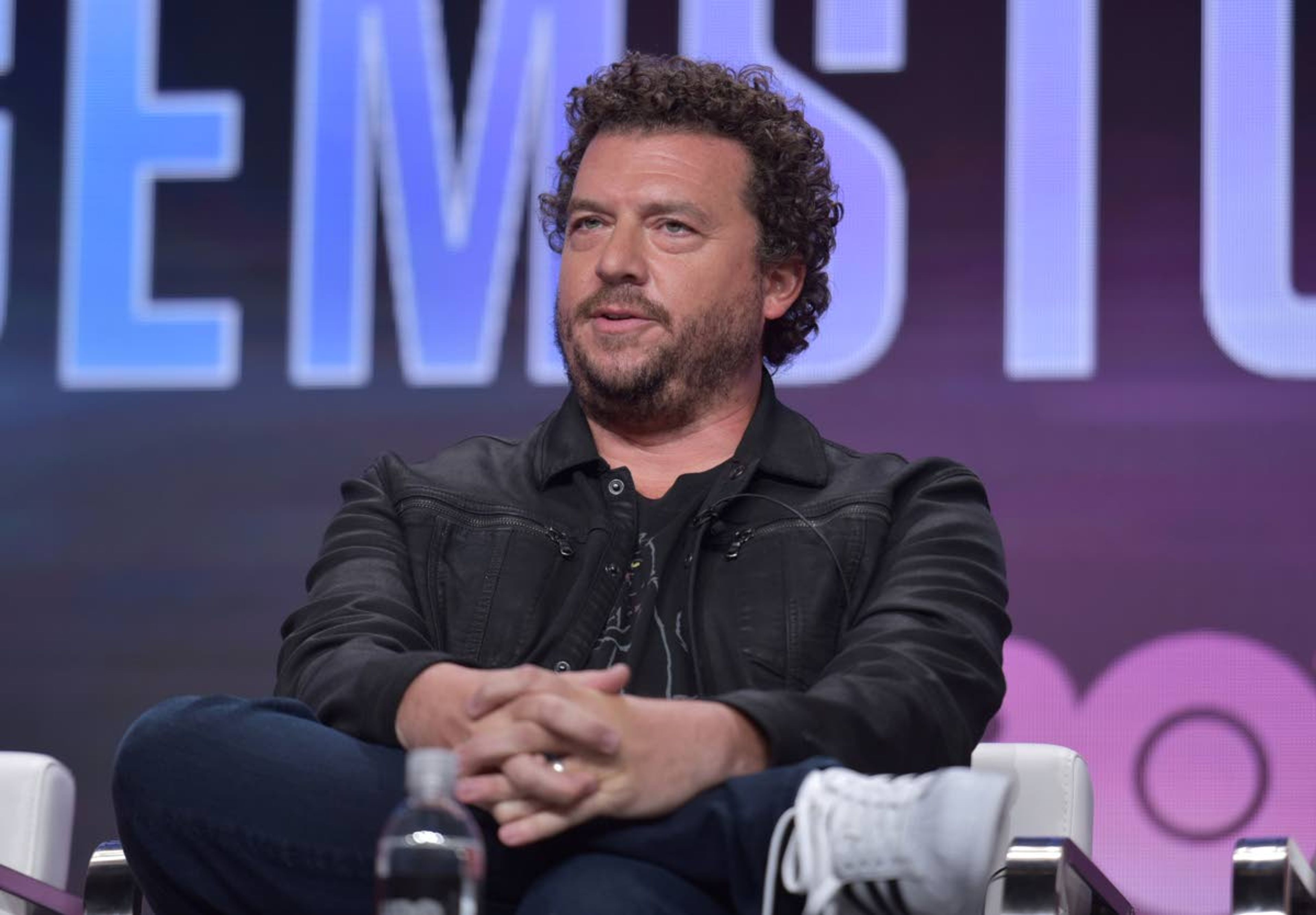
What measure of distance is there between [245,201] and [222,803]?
2098 millimetres

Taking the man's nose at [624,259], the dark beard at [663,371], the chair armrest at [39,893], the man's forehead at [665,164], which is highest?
the man's forehead at [665,164]

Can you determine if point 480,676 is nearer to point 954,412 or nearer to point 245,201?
point 954,412

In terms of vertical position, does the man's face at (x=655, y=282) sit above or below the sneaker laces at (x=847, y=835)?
above

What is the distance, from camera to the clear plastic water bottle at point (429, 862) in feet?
4.96

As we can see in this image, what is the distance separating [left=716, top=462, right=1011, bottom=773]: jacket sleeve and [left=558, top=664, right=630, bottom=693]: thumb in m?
0.10

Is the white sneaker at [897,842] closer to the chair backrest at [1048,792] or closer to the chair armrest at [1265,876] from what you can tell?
the chair armrest at [1265,876]

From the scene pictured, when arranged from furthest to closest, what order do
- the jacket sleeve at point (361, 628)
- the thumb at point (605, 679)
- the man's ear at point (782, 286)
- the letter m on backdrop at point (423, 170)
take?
the letter m on backdrop at point (423, 170), the man's ear at point (782, 286), the jacket sleeve at point (361, 628), the thumb at point (605, 679)

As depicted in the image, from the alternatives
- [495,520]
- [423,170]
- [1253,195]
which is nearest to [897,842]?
[495,520]

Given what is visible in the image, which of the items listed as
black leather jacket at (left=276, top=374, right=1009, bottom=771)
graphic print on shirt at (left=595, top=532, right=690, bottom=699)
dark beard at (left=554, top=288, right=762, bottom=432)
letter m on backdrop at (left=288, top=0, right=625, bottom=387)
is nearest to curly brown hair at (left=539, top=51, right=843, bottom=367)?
dark beard at (left=554, top=288, right=762, bottom=432)

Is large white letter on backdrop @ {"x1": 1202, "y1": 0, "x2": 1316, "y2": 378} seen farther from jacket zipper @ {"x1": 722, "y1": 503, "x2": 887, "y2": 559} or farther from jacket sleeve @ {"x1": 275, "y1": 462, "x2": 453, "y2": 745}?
jacket sleeve @ {"x1": 275, "y1": 462, "x2": 453, "y2": 745}

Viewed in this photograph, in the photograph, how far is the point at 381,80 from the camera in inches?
140

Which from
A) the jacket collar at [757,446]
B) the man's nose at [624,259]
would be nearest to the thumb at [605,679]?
the jacket collar at [757,446]

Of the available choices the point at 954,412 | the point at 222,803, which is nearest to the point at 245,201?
the point at 954,412

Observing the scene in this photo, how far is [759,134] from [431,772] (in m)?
1.34
